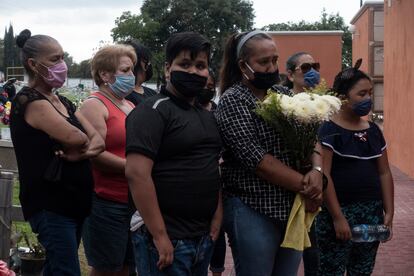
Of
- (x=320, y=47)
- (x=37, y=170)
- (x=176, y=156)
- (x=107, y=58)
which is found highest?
(x=320, y=47)

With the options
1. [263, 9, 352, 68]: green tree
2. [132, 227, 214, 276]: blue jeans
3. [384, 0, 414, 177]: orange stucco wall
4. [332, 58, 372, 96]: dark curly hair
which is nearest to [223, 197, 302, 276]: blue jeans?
[132, 227, 214, 276]: blue jeans

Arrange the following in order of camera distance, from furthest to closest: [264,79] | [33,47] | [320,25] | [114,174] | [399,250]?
[320,25], [399,250], [114,174], [33,47], [264,79]

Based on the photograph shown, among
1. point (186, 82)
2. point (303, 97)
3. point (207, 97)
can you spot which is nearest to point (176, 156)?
point (186, 82)

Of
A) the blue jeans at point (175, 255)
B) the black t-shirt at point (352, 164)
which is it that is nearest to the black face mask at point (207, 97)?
the black t-shirt at point (352, 164)

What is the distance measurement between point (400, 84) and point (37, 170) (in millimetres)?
12956

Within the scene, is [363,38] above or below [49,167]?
above

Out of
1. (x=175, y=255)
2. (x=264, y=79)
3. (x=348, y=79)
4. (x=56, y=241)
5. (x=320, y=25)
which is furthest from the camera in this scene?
(x=320, y=25)

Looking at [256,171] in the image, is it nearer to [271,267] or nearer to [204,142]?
[204,142]

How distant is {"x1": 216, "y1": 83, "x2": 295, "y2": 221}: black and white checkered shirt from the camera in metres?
3.43

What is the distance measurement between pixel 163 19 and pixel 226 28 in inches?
297

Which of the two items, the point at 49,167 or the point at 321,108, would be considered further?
the point at 49,167

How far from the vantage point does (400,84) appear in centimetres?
1534

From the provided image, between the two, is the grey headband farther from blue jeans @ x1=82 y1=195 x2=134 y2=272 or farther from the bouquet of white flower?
blue jeans @ x1=82 y1=195 x2=134 y2=272

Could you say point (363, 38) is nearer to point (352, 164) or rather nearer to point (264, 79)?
point (352, 164)
